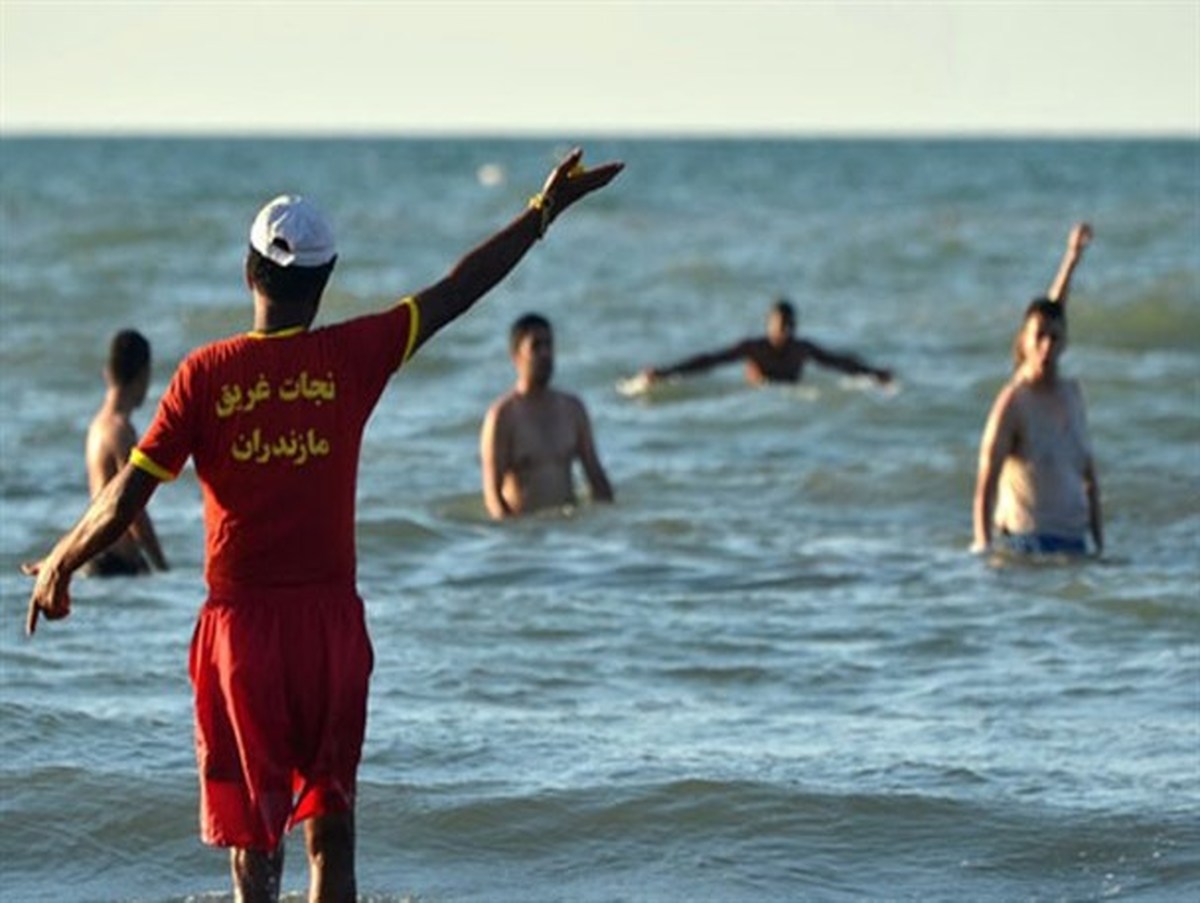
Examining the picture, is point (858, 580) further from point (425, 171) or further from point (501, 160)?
point (501, 160)

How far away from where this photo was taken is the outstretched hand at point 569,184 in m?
5.88

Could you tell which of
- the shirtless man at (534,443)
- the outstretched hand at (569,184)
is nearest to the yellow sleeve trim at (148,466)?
the outstretched hand at (569,184)

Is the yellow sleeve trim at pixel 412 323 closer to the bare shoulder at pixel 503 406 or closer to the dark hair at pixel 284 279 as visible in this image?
the dark hair at pixel 284 279

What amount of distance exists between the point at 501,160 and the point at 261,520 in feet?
316

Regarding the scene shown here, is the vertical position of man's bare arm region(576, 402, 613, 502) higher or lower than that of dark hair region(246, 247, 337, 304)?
lower

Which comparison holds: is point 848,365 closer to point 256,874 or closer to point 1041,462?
point 1041,462

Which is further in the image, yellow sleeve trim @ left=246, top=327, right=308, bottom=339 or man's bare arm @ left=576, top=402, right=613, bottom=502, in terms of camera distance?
man's bare arm @ left=576, top=402, right=613, bottom=502

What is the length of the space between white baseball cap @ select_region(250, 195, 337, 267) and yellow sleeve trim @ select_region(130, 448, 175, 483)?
429mm

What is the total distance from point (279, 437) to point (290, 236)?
37cm

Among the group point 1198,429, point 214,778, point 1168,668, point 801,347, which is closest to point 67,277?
point 801,347

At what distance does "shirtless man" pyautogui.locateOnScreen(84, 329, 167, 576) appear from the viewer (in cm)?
1166

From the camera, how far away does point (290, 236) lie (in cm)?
568

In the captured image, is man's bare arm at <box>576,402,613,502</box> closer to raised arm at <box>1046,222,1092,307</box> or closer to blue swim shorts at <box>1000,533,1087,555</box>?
blue swim shorts at <box>1000,533,1087,555</box>

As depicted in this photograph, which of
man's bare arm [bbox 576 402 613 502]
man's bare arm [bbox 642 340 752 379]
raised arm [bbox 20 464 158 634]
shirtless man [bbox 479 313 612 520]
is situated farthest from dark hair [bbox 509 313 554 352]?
raised arm [bbox 20 464 158 634]
